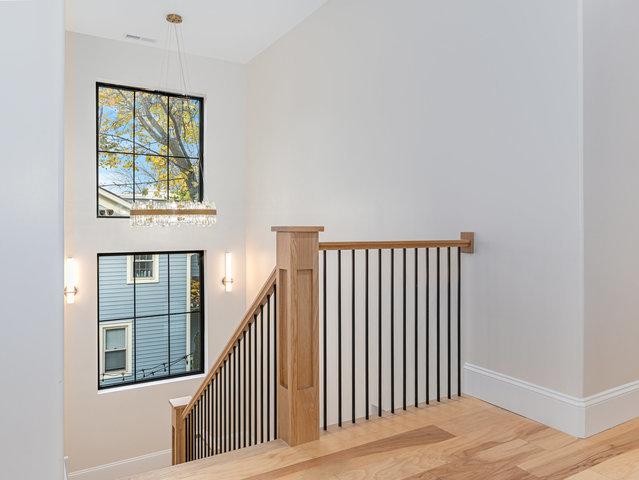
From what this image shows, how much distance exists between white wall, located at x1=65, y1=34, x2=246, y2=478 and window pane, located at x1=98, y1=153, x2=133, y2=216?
0.49ft

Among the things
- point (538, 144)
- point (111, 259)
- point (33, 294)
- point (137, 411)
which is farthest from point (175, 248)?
point (33, 294)

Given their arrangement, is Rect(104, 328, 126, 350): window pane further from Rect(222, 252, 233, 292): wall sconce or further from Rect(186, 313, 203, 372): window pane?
Rect(222, 252, 233, 292): wall sconce

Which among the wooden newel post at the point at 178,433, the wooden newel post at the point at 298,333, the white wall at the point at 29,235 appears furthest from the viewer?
the wooden newel post at the point at 178,433

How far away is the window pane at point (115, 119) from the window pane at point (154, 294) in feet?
4.57

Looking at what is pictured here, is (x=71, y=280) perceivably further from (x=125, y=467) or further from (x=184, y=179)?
(x=125, y=467)

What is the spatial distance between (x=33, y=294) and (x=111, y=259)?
500 cm

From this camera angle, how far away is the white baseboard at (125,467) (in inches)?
204

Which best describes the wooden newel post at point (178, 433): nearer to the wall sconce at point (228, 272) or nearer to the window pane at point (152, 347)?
the window pane at point (152, 347)

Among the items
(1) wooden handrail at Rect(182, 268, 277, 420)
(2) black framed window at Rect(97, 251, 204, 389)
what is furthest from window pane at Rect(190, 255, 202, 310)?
(1) wooden handrail at Rect(182, 268, 277, 420)

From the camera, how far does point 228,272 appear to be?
5996mm

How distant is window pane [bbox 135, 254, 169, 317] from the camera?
570 centimetres

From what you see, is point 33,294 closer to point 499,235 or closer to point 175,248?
point 499,235

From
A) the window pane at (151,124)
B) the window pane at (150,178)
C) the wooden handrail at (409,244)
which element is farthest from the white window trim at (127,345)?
the wooden handrail at (409,244)

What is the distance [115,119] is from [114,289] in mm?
1974
